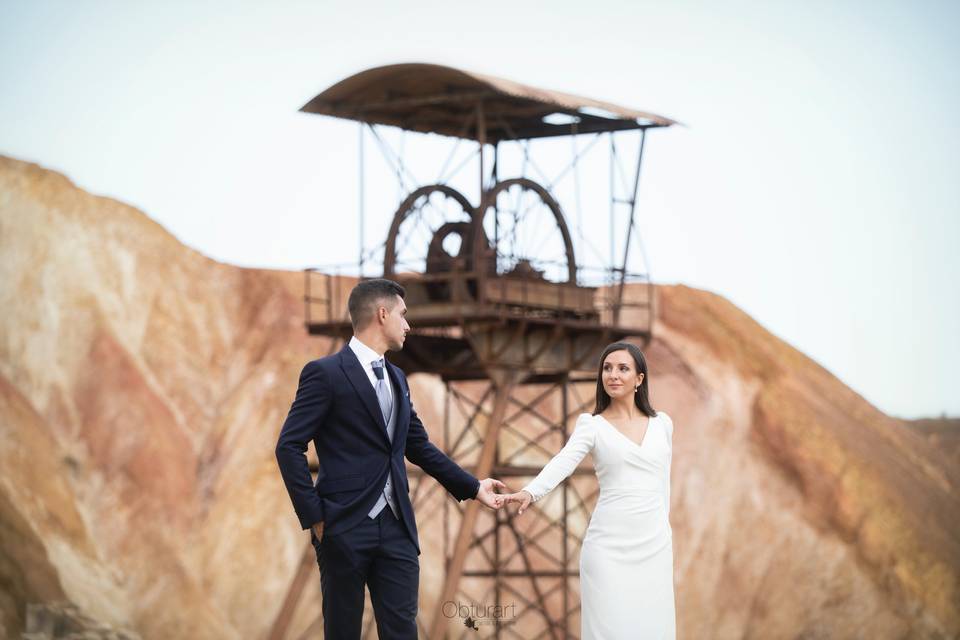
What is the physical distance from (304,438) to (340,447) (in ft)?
0.79

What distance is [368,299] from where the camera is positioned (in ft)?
32.0

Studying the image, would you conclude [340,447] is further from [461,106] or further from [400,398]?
[461,106]

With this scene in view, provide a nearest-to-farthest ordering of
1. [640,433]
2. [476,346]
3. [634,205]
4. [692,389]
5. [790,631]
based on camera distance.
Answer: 1. [640,433]
2. [476,346]
3. [634,205]
4. [790,631]
5. [692,389]

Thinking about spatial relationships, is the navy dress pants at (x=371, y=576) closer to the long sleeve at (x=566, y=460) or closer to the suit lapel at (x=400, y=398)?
the suit lapel at (x=400, y=398)

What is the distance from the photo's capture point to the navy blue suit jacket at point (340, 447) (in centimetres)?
934

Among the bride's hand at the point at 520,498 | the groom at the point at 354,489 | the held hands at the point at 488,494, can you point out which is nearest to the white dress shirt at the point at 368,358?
the groom at the point at 354,489

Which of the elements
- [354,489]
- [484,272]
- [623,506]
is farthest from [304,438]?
[484,272]

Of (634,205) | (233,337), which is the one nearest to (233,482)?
(233,337)

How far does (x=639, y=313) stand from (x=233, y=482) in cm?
1482

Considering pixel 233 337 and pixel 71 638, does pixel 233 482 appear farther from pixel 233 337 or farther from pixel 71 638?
pixel 71 638

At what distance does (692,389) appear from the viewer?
4575 centimetres

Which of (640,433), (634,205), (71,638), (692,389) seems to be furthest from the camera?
(692,389)

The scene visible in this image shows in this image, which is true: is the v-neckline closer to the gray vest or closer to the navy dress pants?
the gray vest

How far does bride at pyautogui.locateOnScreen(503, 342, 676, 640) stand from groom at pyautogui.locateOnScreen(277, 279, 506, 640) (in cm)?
161
